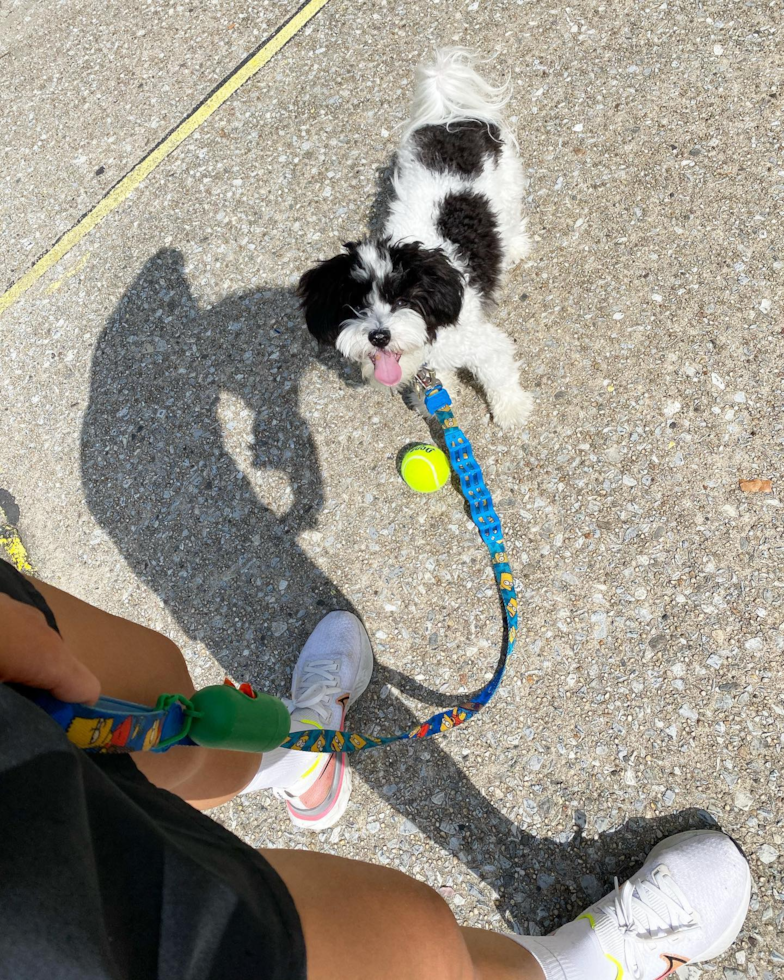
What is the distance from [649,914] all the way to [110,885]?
1807mm

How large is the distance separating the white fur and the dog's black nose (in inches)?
2.3

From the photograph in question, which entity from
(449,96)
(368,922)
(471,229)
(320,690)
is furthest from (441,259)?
(368,922)

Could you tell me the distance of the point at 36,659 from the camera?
3.38 ft

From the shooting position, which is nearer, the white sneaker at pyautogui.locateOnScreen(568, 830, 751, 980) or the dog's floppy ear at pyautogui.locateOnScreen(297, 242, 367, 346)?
the white sneaker at pyautogui.locateOnScreen(568, 830, 751, 980)

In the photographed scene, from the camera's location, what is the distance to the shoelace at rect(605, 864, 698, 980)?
1.97 meters

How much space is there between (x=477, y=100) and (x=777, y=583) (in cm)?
235

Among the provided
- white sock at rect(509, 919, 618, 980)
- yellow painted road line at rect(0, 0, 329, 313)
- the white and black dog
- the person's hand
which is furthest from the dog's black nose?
yellow painted road line at rect(0, 0, 329, 313)

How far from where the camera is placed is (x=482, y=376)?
2717 mm

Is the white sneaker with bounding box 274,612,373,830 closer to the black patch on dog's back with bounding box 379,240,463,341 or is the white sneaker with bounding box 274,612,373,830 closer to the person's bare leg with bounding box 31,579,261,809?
the person's bare leg with bounding box 31,579,261,809

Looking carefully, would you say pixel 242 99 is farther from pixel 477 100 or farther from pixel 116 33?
pixel 477 100

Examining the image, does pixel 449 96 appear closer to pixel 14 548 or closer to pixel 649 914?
pixel 14 548

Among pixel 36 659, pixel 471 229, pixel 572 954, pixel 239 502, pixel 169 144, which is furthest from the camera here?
pixel 169 144

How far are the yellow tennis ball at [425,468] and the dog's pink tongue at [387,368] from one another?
369mm

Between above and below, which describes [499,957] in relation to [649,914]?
above
